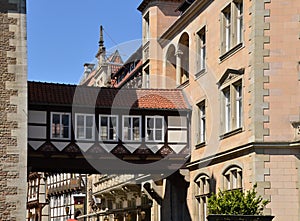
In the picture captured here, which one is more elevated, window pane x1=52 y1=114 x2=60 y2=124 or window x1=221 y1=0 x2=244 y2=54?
window x1=221 y1=0 x2=244 y2=54

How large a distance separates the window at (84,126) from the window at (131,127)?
4.41ft

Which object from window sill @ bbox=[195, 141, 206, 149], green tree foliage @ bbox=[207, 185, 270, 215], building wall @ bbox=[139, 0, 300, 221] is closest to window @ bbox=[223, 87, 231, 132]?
building wall @ bbox=[139, 0, 300, 221]

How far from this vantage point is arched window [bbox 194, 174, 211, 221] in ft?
94.6

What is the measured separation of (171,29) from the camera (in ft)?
111

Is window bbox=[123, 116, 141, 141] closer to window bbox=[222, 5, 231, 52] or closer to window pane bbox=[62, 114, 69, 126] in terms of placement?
window pane bbox=[62, 114, 69, 126]

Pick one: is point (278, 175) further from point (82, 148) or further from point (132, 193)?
point (132, 193)

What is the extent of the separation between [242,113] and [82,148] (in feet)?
23.0

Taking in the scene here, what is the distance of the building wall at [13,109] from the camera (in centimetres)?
2402

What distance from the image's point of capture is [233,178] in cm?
2605

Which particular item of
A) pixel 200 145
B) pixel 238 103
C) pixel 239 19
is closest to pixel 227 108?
pixel 238 103

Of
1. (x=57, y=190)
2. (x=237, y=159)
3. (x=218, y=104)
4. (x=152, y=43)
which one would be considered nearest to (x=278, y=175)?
(x=237, y=159)

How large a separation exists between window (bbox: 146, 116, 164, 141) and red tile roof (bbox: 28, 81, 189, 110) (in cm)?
48

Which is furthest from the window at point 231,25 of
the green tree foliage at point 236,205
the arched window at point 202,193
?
the green tree foliage at point 236,205

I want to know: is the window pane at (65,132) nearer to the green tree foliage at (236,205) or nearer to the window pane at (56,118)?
the window pane at (56,118)
